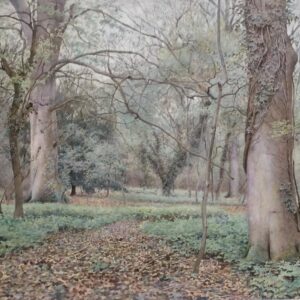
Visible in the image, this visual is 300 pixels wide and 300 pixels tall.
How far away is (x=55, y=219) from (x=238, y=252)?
17.4 feet

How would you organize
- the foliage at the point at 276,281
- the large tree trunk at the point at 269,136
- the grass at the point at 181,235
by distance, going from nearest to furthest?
the foliage at the point at 276,281 → the grass at the point at 181,235 → the large tree trunk at the point at 269,136

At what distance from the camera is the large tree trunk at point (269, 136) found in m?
7.05

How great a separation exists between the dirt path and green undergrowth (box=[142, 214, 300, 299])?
0.24 meters

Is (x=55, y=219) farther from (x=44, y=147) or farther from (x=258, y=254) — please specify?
(x=258, y=254)

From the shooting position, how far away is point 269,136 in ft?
23.6

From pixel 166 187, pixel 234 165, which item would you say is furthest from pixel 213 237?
pixel 234 165

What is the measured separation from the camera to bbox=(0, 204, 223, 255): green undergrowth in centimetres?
809

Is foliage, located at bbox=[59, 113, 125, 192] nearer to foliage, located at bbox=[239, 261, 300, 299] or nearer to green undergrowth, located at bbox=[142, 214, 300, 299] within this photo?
green undergrowth, located at bbox=[142, 214, 300, 299]

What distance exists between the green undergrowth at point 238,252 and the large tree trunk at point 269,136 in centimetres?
39

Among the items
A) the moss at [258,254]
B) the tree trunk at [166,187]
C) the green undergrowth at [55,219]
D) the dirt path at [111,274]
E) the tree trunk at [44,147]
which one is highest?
the tree trunk at [44,147]

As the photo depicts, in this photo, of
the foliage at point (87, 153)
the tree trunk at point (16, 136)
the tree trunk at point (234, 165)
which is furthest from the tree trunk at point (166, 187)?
the tree trunk at point (16, 136)

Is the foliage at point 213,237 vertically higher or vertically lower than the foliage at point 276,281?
higher

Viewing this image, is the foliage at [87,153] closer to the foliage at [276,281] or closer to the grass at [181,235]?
the grass at [181,235]

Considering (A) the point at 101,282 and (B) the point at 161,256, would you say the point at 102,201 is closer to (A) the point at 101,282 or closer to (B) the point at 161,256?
(B) the point at 161,256
